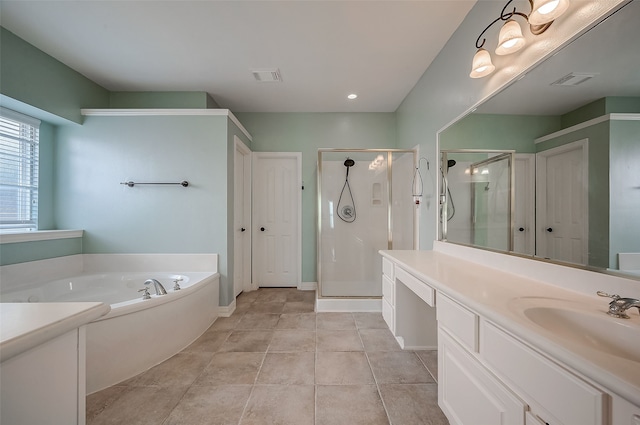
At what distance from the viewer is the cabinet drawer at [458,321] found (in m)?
0.98

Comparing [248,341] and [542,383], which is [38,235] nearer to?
[248,341]

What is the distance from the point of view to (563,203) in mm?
1112

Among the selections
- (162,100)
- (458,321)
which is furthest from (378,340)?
(162,100)

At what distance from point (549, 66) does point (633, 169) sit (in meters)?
0.63

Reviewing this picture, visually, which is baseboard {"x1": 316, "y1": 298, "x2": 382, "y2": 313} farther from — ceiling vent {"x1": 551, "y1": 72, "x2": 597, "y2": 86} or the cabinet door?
ceiling vent {"x1": 551, "y1": 72, "x2": 597, "y2": 86}

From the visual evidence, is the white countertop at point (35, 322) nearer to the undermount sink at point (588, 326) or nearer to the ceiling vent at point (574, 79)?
the undermount sink at point (588, 326)

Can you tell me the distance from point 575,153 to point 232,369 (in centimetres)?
240

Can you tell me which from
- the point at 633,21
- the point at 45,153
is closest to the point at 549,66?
the point at 633,21

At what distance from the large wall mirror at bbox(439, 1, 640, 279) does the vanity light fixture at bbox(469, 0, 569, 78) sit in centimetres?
16

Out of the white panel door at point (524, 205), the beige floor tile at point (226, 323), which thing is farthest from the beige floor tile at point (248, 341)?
the white panel door at point (524, 205)

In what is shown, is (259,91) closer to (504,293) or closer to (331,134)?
(331,134)

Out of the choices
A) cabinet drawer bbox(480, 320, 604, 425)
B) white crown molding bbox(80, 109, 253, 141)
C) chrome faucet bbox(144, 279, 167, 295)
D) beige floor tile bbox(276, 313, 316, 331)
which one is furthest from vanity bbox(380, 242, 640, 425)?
white crown molding bbox(80, 109, 253, 141)

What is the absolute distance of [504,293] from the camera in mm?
1044

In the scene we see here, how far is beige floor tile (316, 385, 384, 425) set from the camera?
135cm
